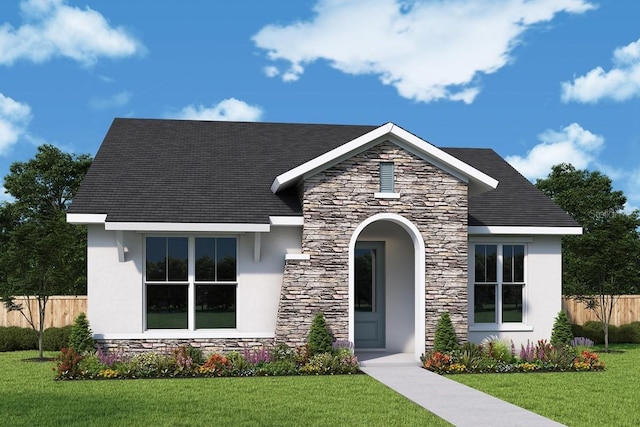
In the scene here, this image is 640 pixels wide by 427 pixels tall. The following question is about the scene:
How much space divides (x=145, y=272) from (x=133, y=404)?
5578 mm

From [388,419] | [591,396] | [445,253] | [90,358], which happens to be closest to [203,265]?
[90,358]

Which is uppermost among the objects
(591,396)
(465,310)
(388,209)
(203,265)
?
(388,209)

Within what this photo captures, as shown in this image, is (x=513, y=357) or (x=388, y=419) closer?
(x=388, y=419)

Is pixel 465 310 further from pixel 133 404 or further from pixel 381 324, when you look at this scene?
pixel 133 404

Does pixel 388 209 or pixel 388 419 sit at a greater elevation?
pixel 388 209

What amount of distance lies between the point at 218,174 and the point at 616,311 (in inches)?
668

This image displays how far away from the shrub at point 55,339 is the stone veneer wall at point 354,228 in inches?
381

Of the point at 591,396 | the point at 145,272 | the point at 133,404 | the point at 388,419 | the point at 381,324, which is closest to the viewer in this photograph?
the point at 388,419

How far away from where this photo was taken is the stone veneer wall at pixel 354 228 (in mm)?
17188

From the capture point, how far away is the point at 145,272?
17453 millimetres

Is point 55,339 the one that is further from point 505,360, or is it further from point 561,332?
point 561,332

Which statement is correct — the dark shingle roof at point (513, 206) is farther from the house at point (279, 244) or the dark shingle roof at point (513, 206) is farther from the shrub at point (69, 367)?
the shrub at point (69, 367)

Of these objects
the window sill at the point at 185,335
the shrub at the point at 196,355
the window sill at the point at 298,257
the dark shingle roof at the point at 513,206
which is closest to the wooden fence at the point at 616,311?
the dark shingle roof at the point at 513,206

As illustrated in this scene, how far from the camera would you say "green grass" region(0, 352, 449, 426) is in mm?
10938
